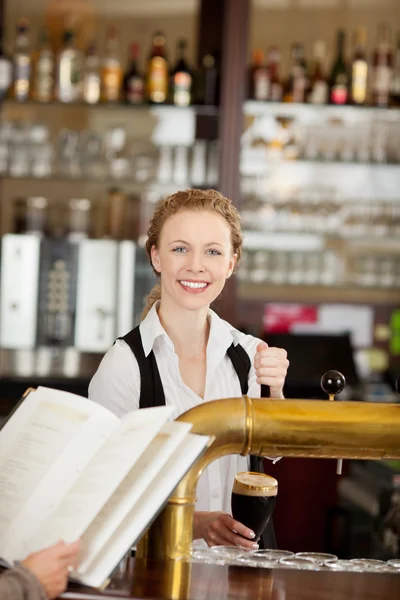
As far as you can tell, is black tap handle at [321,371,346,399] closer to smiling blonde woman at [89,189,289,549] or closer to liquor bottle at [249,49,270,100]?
smiling blonde woman at [89,189,289,549]

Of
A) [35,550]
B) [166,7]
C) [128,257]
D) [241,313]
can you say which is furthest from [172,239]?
[166,7]

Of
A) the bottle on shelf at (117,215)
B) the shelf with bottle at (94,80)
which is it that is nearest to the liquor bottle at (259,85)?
the shelf with bottle at (94,80)

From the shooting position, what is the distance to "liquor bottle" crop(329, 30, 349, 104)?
4766mm

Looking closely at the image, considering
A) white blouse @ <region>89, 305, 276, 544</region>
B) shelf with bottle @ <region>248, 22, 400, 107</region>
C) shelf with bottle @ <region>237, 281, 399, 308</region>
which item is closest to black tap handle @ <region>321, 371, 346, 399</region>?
white blouse @ <region>89, 305, 276, 544</region>

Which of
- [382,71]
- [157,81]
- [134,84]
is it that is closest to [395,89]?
[382,71]

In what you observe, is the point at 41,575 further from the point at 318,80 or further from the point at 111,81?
the point at 318,80

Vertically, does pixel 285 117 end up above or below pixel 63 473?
above

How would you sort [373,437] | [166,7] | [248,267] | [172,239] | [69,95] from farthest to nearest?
[166,7] → [248,267] → [69,95] → [172,239] → [373,437]

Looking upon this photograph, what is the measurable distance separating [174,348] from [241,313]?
3458 millimetres

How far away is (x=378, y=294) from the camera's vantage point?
5.19 metres

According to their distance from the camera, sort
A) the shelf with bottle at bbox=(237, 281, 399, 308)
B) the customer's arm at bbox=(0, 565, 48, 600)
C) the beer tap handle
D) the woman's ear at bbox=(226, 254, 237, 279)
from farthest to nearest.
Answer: the shelf with bottle at bbox=(237, 281, 399, 308) < the woman's ear at bbox=(226, 254, 237, 279) < the beer tap handle < the customer's arm at bbox=(0, 565, 48, 600)

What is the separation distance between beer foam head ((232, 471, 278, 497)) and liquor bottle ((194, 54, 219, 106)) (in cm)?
330

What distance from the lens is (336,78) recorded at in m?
4.86

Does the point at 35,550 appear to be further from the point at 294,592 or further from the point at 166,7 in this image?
the point at 166,7
